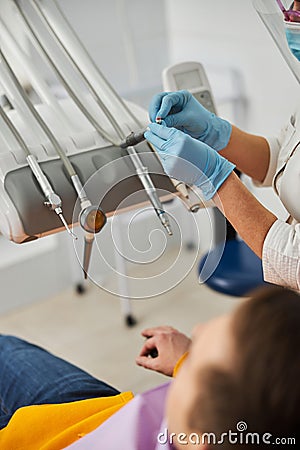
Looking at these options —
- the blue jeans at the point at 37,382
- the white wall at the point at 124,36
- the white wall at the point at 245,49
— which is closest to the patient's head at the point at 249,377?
the blue jeans at the point at 37,382

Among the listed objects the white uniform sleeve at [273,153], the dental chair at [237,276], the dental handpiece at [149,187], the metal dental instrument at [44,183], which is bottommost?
the dental chair at [237,276]

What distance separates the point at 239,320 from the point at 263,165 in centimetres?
85

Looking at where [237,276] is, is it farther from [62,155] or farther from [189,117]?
[62,155]

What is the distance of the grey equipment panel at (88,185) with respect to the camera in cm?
110

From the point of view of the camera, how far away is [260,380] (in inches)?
26.6

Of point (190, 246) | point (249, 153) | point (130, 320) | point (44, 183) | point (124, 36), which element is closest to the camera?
point (44, 183)

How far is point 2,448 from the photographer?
1158 millimetres

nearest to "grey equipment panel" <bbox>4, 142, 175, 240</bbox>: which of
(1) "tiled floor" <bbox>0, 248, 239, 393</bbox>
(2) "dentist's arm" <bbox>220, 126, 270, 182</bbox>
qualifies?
(2) "dentist's arm" <bbox>220, 126, 270, 182</bbox>

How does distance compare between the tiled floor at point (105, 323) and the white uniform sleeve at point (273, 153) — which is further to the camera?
the tiled floor at point (105, 323)

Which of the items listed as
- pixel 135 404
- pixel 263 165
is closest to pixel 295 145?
pixel 263 165

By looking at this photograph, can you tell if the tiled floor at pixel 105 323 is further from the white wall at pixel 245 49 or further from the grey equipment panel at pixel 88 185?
the grey equipment panel at pixel 88 185

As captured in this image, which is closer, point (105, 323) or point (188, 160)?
point (188, 160)

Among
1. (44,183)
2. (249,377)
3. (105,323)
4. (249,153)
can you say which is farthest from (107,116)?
(105,323)

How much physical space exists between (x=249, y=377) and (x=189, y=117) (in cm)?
69
